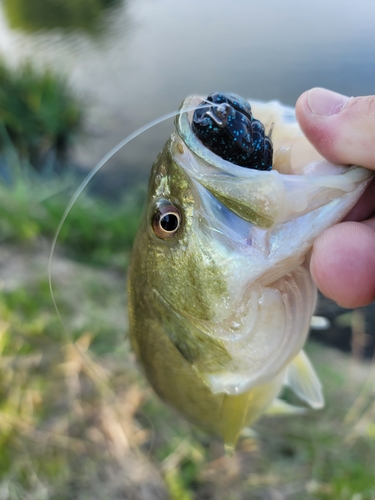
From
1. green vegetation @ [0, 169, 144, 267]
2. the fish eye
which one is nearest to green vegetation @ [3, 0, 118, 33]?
green vegetation @ [0, 169, 144, 267]

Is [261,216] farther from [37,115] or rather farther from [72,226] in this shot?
[37,115]

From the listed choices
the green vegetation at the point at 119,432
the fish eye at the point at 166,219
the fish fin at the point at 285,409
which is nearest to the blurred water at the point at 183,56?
the green vegetation at the point at 119,432

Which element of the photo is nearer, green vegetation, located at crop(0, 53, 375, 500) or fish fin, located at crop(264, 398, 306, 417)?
fish fin, located at crop(264, 398, 306, 417)

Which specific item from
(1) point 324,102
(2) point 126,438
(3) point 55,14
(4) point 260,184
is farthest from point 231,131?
(3) point 55,14

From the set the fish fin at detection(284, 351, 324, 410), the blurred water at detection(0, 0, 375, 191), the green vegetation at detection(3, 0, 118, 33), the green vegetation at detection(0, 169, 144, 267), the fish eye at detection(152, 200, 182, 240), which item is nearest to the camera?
the fish eye at detection(152, 200, 182, 240)

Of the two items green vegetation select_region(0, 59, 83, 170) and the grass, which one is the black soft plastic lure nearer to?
the grass

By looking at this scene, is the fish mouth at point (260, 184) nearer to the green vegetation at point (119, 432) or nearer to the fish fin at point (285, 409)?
the fish fin at point (285, 409)
